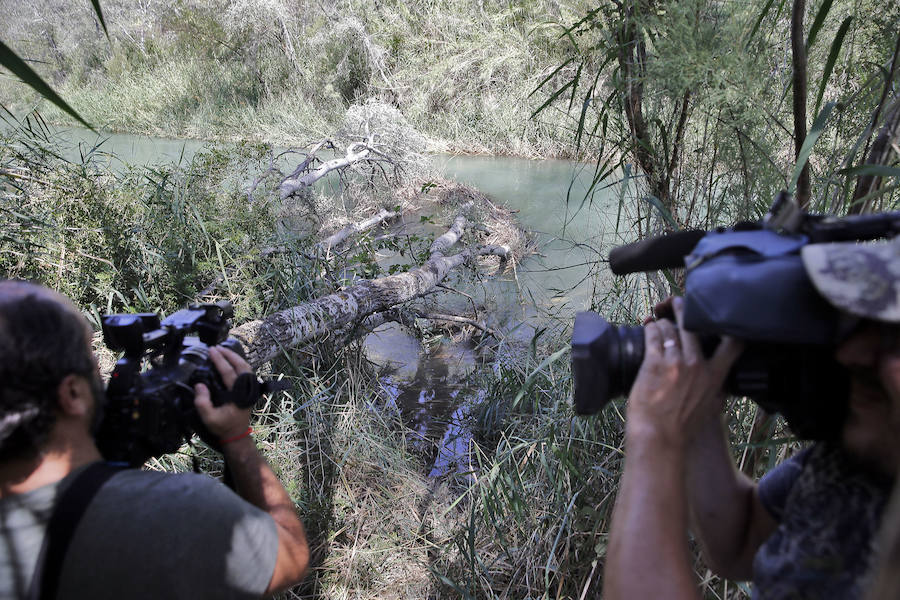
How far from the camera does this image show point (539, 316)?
4578 mm

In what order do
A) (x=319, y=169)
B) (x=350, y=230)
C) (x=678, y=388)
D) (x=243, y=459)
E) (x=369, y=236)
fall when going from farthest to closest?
(x=319, y=169), (x=350, y=230), (x=369, y=236), (x=243, y=459), (x=678, y=388)

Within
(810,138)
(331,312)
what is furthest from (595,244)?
Result: (810,138)

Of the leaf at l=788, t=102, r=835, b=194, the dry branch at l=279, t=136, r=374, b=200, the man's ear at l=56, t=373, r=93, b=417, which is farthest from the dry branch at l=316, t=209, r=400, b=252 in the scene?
the leaf at l=788, t=102, r=835, b=194

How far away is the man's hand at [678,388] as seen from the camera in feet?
2.41

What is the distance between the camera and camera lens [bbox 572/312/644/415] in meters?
0.80

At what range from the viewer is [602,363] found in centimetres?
81

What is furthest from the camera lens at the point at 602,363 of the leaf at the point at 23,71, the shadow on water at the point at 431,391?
the shadow on water at the point at 431,391

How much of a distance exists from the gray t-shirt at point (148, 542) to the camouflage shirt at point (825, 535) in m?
0.80

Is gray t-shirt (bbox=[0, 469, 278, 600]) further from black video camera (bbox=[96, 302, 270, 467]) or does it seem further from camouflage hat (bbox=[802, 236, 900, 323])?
camouflage hat (bbox=[802, 236, 900, 323])

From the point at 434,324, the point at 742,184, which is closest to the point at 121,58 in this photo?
the point at 434,324

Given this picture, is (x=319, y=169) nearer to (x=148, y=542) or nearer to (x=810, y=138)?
(x=810, y=138)

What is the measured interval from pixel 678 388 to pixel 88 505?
0.91 meters

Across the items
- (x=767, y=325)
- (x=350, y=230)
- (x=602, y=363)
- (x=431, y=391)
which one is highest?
(x=767, y=325)

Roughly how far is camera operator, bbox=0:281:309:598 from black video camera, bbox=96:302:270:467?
5 centimetres
